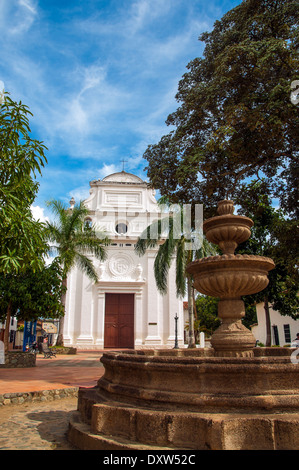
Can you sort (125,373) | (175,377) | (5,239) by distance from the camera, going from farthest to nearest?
(5,239) < (125,373) < (175,377)

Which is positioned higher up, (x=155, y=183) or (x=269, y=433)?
(x=155, y=183)

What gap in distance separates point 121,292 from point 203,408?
18457 mm

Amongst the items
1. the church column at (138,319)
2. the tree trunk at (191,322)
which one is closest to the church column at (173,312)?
the church column at (138,319)

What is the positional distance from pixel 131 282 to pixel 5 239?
16.3m

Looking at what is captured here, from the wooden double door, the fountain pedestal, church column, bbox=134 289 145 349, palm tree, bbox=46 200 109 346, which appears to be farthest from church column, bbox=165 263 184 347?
the fountain pedestal

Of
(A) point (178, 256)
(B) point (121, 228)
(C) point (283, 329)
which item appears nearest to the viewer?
(A) point (178, 256)

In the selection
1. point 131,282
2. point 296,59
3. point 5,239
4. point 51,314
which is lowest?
point 51,314

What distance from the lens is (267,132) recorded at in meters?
8.30

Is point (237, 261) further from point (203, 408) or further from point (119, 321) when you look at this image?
point (119, 321)

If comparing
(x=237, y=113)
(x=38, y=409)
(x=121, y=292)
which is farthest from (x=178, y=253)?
(x=38, y=409)

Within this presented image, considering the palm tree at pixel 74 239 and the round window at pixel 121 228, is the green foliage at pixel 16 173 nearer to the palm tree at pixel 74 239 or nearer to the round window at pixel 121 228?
the palm tree at pixel 74 239

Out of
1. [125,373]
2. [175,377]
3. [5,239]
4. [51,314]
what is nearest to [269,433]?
[175,377]

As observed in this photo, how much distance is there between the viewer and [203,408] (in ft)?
9.43

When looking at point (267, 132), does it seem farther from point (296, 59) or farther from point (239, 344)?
point (239, 344)
